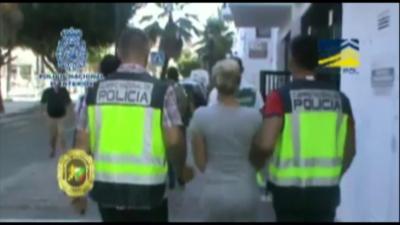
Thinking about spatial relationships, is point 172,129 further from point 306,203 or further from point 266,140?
point 306,203

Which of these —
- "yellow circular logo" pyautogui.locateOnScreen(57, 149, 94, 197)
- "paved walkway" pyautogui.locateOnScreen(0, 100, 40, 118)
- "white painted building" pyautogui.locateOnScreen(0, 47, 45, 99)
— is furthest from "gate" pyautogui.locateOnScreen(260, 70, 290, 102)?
"white painted building" pyautogui.locateOnScreen(0, 47, 45, 99)

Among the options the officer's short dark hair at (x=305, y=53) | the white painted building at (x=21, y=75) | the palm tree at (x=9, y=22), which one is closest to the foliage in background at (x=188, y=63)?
the white painted building at (x=21, y=75)

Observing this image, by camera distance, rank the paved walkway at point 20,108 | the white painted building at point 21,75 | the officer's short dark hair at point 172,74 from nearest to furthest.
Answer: the officer's short dark hair at point 172,74
the paved walkway at point 20,108
the white painted building at point 21,75

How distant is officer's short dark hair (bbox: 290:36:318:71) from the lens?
185 inches

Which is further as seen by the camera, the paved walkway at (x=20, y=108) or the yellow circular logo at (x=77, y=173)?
the paved walkway at (x=20, y=108)

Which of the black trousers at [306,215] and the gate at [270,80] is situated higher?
the gate at [270,80]

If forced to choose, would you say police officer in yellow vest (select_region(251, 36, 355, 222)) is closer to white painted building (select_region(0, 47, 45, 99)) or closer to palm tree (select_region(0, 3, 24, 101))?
palm tree (select_region(0, 3, 24, 101))

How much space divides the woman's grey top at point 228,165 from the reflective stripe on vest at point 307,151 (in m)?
0.19

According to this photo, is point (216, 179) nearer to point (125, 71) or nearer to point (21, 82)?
point (125, 71)

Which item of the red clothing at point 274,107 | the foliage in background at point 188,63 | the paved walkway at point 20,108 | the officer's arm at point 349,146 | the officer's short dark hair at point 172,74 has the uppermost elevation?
the foliage in background at point 188,63

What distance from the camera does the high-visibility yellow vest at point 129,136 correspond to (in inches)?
172

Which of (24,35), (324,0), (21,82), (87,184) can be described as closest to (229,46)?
(21,82)

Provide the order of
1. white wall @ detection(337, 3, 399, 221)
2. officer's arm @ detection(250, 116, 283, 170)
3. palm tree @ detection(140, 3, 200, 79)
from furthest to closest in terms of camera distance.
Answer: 1. palm tree @ detection(140, 3, 200, 79)
2. white wall @ detection(337, 3, 399, 221)
3. officer's arm @ detection(250, 116, 283, 170)

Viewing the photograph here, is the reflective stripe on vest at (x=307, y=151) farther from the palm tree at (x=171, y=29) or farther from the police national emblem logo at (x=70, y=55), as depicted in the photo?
the palm tree at (x=171, y=29)
